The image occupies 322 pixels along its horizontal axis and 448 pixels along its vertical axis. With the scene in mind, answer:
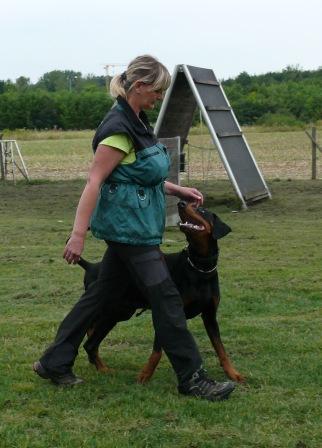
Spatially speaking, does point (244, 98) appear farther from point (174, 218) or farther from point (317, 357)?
point (317, 357)

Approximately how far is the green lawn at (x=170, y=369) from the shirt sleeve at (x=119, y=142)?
147cm

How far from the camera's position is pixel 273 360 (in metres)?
5.68

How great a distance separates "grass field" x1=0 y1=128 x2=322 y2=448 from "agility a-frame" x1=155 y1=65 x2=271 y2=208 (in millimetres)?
4484

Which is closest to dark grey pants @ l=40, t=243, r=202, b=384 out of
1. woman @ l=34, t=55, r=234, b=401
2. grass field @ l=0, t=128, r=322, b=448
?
woman @ l=34, t=55, r=234, b=401

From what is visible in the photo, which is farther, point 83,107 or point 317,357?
point 83,107

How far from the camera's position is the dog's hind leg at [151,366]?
5223 millimetres

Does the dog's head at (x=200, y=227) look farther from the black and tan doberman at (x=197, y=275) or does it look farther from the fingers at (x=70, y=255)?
the fingers at (x=70, y=255)

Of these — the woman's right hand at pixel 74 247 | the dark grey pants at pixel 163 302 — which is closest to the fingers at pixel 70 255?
the woman's right hand at pixel 74 247

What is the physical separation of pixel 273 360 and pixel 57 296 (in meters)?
3.05

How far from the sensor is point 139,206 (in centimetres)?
478

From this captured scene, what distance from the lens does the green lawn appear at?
4.28 meters

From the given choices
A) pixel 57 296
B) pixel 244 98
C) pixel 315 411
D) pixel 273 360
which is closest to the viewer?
pixel 315 411

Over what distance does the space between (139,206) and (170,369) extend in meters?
1.38

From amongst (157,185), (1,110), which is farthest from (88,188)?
(1,110)
